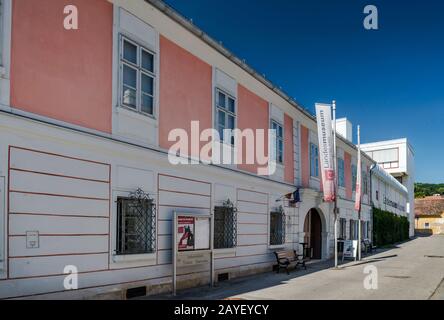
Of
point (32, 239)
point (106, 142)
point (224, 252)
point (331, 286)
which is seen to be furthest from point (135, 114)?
point (331, 286)

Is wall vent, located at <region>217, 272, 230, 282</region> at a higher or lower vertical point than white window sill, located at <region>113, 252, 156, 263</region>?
lower

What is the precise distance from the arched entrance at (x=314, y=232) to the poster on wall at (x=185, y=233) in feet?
36.4

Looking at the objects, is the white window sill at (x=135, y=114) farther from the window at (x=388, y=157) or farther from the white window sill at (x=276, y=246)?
the window at (x=388, y=157)

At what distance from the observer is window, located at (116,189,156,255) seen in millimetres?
9203

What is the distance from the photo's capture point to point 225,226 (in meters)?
13.1

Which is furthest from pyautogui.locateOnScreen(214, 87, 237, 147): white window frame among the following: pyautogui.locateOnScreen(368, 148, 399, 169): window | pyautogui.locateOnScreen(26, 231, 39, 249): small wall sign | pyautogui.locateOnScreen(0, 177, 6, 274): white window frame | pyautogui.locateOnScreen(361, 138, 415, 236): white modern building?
pyautogui.locateOnScreen(368, 148, 399, 169): window

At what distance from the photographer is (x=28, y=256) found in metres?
7.15

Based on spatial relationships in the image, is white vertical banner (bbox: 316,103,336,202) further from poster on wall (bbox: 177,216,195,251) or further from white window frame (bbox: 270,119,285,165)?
poster on wall (bbox: 177,216,195,251)

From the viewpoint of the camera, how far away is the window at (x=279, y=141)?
16438 mm

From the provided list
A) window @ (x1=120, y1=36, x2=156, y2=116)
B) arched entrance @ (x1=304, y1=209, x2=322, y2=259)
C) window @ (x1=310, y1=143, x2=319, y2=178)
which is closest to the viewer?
window @ (x1=120, y1=36, x2=156, y2=116)

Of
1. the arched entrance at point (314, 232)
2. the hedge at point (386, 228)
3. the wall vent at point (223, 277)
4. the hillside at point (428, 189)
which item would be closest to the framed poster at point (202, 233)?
the wall vent at point (223, 277)

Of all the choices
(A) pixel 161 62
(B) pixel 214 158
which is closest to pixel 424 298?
(B) pixel 214 158

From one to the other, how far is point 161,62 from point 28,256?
211 inches

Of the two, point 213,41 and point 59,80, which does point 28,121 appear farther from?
point 213,41
